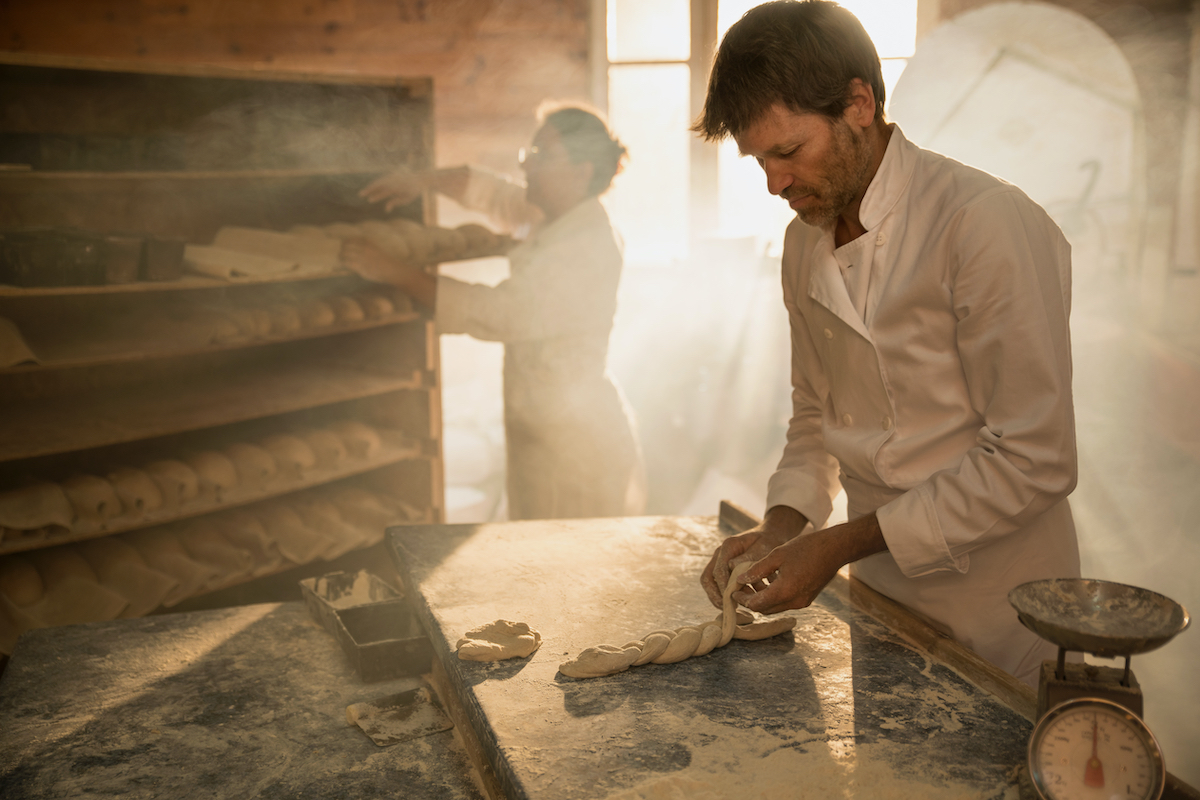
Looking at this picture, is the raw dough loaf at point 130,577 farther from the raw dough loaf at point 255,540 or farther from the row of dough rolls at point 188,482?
the raw dough loaf at point 255,540

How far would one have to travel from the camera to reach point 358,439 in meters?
3.00

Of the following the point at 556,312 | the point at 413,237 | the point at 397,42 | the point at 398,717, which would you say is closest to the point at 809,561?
the point at 398,717

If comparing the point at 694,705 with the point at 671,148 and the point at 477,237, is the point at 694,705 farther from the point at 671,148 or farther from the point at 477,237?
the point at 671,148

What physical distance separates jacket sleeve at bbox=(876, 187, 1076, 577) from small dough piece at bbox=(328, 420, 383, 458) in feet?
6.85

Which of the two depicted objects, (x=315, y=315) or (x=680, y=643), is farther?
(x=315, y=315)

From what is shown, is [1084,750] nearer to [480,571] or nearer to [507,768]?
[507,768]

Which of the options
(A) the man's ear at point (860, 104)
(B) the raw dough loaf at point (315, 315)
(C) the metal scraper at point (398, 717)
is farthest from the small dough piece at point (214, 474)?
(A) the man's ear at point (860, 104)

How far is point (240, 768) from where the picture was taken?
127cm

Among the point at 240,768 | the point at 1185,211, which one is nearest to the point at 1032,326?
the point at 240,768

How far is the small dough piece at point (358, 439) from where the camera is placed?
9.84 feet

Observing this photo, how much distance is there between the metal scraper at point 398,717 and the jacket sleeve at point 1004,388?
2.46 feet

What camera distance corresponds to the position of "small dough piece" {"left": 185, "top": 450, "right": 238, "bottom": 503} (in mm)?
2609

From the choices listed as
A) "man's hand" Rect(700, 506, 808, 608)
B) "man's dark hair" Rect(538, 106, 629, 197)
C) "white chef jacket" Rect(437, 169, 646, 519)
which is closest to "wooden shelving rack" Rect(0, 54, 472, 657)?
"white chef jacket" Rect(437, 169, 646, 519)

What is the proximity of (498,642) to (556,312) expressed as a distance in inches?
68.3
